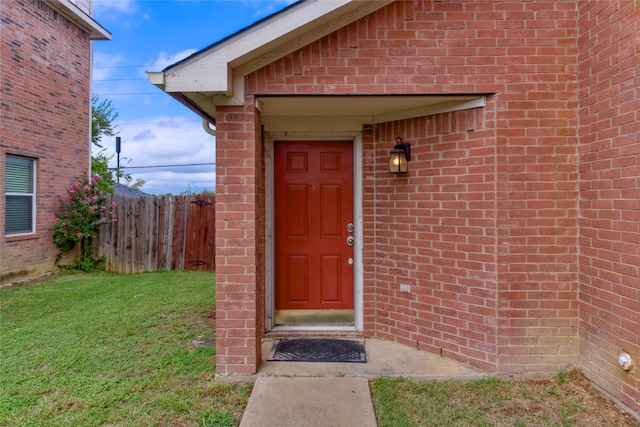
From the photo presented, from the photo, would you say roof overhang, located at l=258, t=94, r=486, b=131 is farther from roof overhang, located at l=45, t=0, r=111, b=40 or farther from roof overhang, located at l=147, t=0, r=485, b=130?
roof overhang, located at l=45, t=0, r=111, b=40

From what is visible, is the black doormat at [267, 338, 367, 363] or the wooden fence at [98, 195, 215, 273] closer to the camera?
the black doormat at [267, 338, 367, 363]

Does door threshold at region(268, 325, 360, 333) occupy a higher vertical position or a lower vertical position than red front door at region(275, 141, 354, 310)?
lower

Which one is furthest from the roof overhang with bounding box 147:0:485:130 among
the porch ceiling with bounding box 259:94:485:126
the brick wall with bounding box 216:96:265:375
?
the brick wall with bounding box 216:96:265:375

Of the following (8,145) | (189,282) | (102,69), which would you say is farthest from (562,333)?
(102,69)

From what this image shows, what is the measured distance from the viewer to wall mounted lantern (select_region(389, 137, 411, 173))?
3514 millimetres

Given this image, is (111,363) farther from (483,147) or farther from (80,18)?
(80,18)

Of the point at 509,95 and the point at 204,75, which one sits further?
the point at 509,95

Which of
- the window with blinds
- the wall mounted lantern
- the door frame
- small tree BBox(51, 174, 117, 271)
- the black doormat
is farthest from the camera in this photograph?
small tree BBox(51, 174, 117, 271)

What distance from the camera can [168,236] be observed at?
793 centimetres

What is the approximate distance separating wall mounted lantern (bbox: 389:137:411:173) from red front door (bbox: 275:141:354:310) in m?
0.65

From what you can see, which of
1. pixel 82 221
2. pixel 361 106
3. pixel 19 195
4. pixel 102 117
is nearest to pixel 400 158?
pixel 361 106

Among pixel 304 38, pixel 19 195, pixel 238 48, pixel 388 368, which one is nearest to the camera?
pixel 238 48

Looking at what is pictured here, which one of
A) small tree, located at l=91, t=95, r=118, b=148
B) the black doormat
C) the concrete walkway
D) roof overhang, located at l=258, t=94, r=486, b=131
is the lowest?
the concrete walkway

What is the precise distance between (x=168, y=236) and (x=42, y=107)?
3731mm
